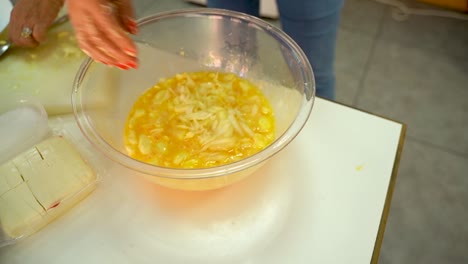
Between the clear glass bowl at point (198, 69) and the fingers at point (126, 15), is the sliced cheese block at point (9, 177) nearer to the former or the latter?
the clear glass bowl at point (198, 69)

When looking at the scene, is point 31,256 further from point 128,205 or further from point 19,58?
point 19,58

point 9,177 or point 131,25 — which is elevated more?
point 131,25

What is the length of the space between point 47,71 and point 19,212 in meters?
0.32

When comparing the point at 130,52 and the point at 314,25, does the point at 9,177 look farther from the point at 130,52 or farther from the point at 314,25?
the point at 314,25

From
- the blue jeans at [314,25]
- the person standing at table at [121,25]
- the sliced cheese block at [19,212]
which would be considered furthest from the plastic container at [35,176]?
the blue jeans at [314,25]

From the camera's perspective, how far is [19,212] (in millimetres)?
569

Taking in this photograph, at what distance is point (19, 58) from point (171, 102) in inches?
13.9

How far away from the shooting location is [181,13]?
0.75 m

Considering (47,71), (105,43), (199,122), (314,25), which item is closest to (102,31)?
(105,43)

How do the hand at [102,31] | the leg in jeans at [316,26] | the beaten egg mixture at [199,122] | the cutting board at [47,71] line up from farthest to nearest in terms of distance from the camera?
the leg in jeans at [316,26]
the cutting board at [47,71]
the beaten egg mixture at [199,122]
the hand at [102,31]

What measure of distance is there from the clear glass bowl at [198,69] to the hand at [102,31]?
0.36ft

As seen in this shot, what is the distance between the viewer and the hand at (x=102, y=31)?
1.70ft

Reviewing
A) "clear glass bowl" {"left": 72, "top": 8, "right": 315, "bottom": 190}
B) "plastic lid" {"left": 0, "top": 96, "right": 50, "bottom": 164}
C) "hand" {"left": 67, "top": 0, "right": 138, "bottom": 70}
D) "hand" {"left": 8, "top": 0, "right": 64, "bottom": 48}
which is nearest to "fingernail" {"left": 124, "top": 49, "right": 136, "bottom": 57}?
"hand" {"left": 67, "top": 0, "right": 138, "bottom": 70}

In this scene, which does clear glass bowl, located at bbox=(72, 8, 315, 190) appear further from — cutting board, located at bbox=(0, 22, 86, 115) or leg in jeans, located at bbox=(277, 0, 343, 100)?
leg in jeans, located at bbox=(277, 0, 343, 100)
